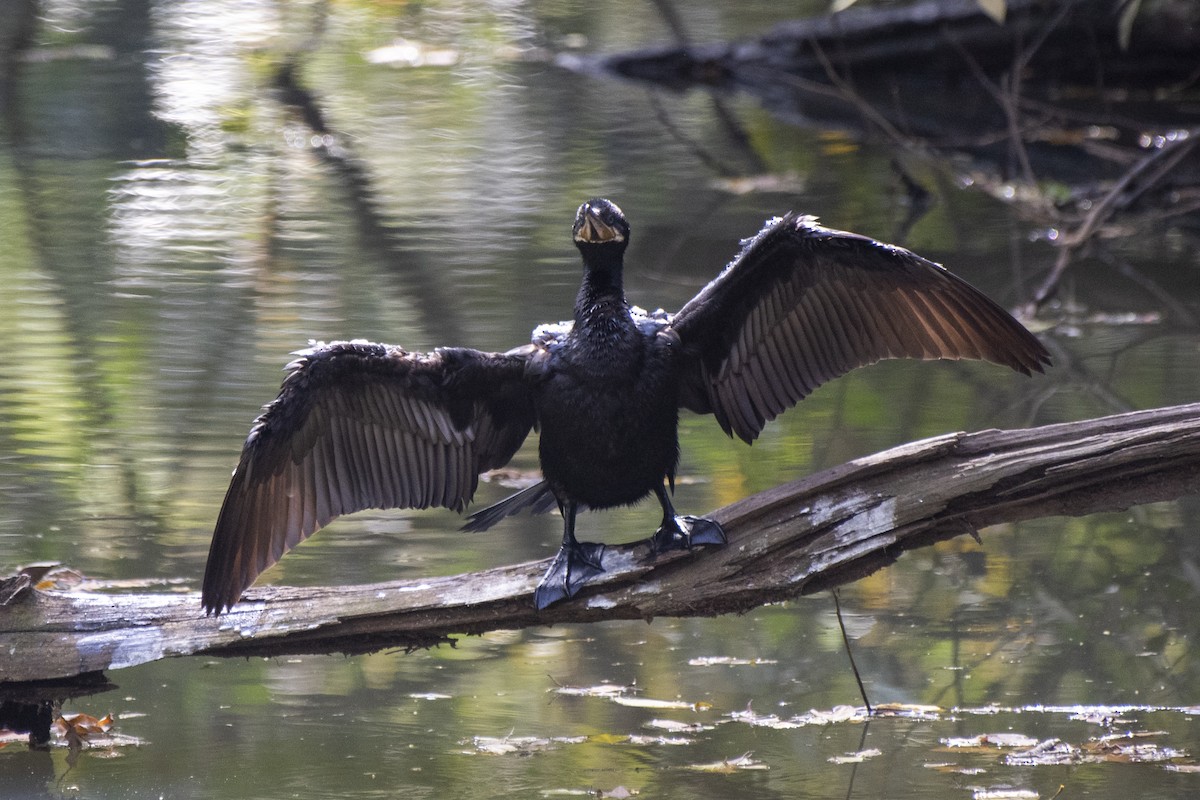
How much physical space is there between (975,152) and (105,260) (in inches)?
258

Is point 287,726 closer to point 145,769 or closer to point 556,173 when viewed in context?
point 145,769

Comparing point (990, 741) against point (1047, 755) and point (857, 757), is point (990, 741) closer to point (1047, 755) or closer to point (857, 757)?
point (1047, 755)

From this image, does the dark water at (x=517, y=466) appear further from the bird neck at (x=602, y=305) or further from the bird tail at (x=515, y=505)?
the bird neck at (x=602, y=305)

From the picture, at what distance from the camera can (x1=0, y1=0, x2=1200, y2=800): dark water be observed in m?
3.66

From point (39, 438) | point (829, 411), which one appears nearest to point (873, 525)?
point (829, 411)

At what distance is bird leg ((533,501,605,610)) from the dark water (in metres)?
0.42

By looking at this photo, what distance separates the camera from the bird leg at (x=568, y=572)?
3473 mm

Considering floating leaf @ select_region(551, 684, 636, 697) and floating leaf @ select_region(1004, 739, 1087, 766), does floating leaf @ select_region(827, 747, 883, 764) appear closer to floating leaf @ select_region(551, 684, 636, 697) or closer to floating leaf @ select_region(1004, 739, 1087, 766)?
floating leaf @ select_region(1004, 739, 1087, 766)

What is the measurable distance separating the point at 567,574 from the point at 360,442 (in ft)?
2.04

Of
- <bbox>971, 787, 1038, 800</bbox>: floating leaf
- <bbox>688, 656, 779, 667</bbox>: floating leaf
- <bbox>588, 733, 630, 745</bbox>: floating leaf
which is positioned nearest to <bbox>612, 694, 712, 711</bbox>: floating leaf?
<bbox>588, 733, 630, 745</bbox>: floating leaf

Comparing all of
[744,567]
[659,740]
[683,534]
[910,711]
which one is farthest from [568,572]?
[910,711]

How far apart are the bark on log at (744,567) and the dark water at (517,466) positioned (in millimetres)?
318

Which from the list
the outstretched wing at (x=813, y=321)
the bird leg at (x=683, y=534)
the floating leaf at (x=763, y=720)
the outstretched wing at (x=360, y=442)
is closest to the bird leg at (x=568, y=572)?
the bird leg at (x=683, y=534)

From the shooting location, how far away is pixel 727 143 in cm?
1234
